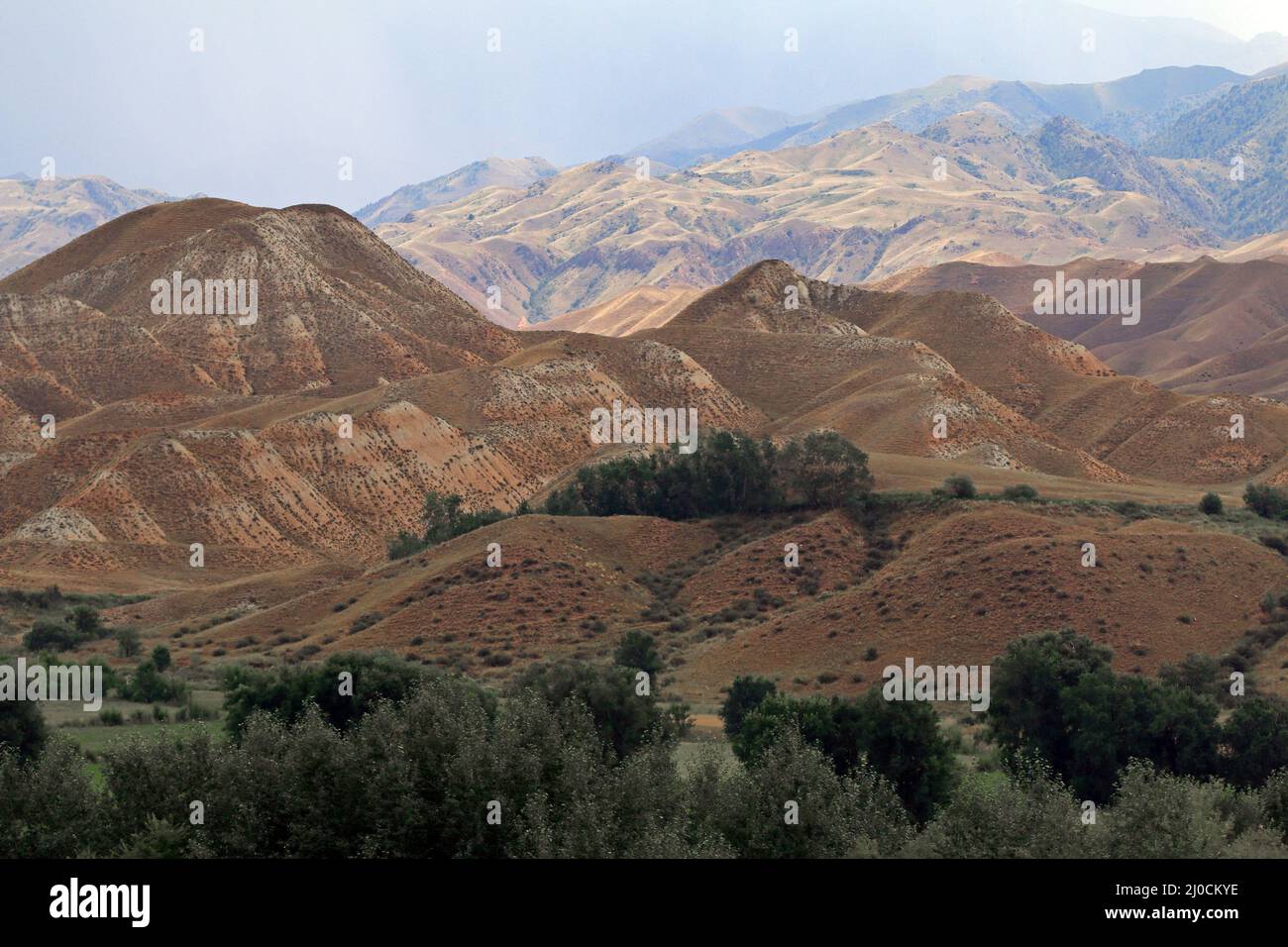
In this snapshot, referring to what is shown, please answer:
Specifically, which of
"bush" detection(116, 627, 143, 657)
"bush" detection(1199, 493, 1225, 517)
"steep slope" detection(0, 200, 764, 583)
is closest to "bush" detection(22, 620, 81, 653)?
"bush" detection(116, 627, 143, 657)

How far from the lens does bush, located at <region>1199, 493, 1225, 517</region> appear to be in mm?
74750

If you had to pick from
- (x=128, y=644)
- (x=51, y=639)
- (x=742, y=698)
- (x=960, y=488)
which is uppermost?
(x=960, y=488)

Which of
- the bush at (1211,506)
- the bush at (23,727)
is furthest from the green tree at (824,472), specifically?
the bush at (23,727)

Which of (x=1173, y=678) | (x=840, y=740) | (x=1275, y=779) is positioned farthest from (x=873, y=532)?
(x=1275, y=779)

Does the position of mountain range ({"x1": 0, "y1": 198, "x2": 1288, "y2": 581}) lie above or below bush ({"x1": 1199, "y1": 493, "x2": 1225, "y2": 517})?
above

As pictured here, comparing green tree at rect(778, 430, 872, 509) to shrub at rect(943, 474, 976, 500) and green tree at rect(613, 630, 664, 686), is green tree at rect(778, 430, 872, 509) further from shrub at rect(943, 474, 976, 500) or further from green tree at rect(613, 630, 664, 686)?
green tree at rect(613, 630, 664, 686)

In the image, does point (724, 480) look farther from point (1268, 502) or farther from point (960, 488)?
point (1268, 502)

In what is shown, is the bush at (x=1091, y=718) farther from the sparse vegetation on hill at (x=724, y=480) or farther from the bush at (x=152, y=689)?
the sparse vegetation on hill at (x=724, y=480)

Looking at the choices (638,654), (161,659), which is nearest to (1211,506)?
(638,654)

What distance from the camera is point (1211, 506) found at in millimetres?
75000

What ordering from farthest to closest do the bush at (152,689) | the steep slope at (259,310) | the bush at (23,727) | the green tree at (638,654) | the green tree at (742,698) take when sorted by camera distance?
1. the steep slope at (259,310)
2. the green tree at (638,654)
3. the bush at (152,689)
4. the green tree at (742,698)
5. the bush at (23,727)

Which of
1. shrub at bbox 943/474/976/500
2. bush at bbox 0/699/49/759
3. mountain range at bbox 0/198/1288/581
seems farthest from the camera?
mountain range at bbox 0/198/1288/581

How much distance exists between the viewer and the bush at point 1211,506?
74750 millimetres
